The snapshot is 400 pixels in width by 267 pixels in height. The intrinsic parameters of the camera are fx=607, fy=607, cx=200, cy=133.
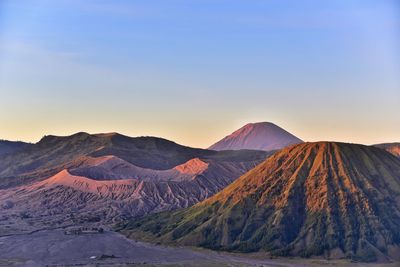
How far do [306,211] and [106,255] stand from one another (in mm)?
42895

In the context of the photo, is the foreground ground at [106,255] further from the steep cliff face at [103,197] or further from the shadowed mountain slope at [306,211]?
the steep cliff face at [103,197]

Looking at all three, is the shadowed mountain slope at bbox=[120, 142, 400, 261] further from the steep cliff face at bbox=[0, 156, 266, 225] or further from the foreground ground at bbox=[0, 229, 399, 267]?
the steep cliff face at bbox=[0, 156, 266, 225]

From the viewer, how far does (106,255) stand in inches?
4149

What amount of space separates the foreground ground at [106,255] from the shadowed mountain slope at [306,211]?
6.32 meters

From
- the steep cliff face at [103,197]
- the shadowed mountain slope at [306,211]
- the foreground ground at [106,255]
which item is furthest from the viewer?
the steep cliff face at [103,197]

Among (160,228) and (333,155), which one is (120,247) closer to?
(160,228)

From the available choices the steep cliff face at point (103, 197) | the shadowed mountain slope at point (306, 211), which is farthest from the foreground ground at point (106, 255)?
the steep cliff face at point (103, 197)

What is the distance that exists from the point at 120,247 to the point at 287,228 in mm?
32652

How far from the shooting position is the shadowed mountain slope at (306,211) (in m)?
112

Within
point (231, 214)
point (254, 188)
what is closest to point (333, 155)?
point (254, 188)

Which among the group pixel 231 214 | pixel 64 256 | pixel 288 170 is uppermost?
pixel 288 170

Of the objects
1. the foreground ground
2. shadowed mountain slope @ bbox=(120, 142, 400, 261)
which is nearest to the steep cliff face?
shadowed mountain slope @ bbox=(120, 142, 400, 261)

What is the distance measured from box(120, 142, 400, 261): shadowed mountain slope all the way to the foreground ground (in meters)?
6.32

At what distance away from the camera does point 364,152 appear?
5492 inches
